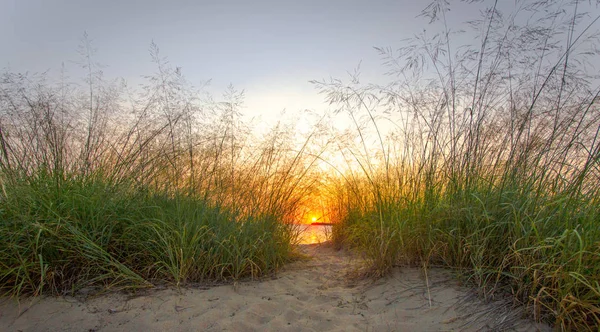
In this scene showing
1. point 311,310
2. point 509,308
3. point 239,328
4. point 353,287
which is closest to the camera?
point 509,308

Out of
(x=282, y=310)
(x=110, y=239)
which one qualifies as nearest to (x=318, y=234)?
(x=282, y=310)

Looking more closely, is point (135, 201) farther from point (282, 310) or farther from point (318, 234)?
point (318, 234)

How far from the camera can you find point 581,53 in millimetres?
3035

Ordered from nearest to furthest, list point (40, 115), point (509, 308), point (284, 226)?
point (509, 308) → point (40, 115) → point (284, 226)

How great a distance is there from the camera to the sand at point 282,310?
7.37 ft

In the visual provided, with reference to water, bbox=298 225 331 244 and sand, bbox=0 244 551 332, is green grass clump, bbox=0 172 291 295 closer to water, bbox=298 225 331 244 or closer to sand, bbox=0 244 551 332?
sand, bbox=0 244 551 332

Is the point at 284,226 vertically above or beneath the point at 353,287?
above

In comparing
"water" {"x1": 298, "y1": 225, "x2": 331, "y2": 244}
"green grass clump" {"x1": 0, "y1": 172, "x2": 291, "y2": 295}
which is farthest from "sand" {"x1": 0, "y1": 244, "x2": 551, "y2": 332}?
"water" {"x1": 298, "y1": 225, "x2": 331, "y2": 244}

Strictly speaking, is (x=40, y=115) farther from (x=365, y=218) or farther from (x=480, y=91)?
(x=480, y=91)

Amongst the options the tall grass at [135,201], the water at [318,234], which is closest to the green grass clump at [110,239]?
the tall grass at [135,201]

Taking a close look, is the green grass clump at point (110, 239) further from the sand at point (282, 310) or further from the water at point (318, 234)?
the water at point (318, 234)

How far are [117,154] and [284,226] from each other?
1.75 meters

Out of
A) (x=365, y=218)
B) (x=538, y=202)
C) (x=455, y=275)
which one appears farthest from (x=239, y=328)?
(x=538, y=202)

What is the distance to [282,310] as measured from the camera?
8.53 ft
